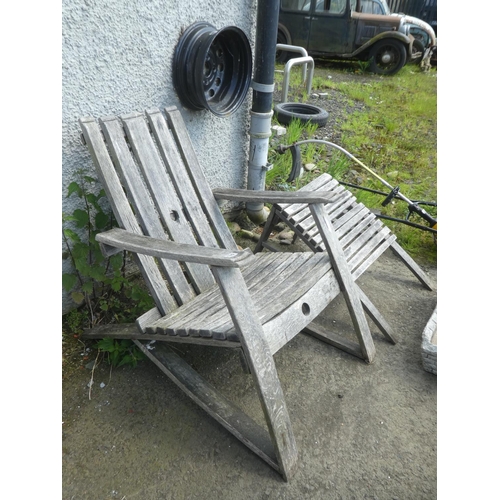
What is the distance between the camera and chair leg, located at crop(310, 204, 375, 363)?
2119 millimetres

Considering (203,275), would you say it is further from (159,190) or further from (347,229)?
(347,229)

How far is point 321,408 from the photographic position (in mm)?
1996

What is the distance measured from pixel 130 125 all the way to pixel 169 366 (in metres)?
1.14

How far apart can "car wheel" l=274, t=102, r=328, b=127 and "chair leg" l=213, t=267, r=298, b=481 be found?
3.32m

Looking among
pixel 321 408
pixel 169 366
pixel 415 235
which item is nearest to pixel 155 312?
pixel 169 366

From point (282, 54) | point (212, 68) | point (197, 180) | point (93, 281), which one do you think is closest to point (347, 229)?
point (197, 180)

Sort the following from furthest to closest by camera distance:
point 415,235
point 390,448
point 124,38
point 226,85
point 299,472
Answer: point 415,235
point 226,85
point 124,38
point 390,448
point 299,472

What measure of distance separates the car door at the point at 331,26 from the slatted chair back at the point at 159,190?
24.2ft

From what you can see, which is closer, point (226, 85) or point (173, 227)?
point (173, 227)

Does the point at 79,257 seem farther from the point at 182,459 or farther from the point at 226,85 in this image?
the point at 226,85

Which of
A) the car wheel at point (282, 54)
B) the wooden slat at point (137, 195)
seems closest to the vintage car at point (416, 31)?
the car wheel at point (282, 54)

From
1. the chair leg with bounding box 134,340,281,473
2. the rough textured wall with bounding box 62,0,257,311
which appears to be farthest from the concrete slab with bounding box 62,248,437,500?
the rough textured wall with bounding box 62,0,257,311

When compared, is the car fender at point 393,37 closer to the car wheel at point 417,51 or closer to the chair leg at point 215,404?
the car wheel at point 417,51

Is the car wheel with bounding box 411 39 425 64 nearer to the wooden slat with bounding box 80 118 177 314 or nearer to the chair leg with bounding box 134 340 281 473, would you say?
the wooden slat with bounding box 80 118 177 314
